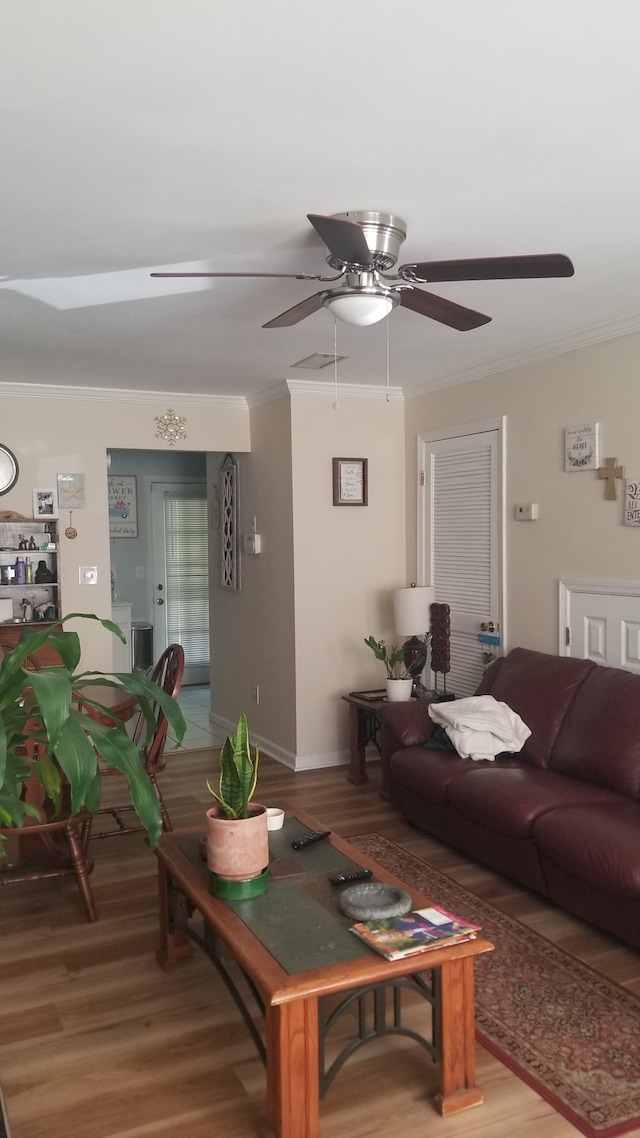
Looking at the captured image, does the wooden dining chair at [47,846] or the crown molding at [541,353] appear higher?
the crown molding at [541,353]

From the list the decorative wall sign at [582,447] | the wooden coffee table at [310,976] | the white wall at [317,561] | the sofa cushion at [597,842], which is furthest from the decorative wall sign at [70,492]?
the sofa cushion at [597,842]

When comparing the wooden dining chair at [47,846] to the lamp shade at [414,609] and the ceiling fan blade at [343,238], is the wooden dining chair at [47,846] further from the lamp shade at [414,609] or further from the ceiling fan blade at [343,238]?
the lamp shade at [414,609]

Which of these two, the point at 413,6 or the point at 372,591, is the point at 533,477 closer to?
the point at 372,591

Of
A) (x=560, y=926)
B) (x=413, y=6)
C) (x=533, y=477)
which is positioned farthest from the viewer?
(x=533, y=477)

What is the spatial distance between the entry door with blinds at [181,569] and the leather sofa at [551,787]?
422 centimetres

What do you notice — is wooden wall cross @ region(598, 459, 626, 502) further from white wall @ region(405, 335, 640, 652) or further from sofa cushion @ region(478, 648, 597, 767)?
sofa cushion @ region(478, 648, 597, 767)

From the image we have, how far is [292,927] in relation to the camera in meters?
2.24

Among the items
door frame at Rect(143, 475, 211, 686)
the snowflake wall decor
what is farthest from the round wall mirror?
door frame at Rect(143, 475, 211, 686)

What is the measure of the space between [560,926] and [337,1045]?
1068 millimetres

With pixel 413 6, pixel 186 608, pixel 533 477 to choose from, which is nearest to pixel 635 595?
pixel 533 477

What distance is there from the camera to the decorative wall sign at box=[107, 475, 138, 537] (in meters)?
7.92

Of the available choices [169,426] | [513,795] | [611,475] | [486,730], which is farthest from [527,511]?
[169,426]

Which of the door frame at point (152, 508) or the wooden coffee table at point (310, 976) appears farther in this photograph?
the door frame at point (152, 508)

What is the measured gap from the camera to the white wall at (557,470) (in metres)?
3.85
